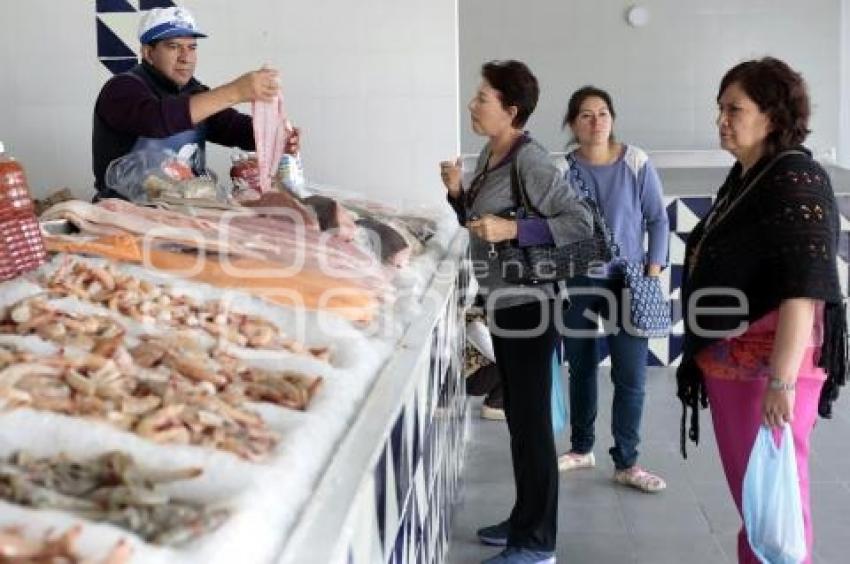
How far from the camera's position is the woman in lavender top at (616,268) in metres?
3.97

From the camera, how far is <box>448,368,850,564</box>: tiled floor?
342 centimetres

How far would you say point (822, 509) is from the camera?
3.70 metres

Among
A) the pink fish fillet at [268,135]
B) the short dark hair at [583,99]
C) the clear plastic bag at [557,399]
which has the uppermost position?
the short dark hair at [583,99]

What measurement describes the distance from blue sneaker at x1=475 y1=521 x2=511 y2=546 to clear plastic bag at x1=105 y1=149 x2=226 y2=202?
4.69ft

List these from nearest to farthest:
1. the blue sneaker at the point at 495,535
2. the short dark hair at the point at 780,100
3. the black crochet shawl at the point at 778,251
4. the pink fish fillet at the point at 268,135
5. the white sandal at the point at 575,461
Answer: the black crochet shawl at the point at 778,251 < the short dark hair at the point at 780,100 < the pink fish fillet at the point at 268,135 < the blue sneaker at the point at 495,535 < the white sandal at the point at 575,461

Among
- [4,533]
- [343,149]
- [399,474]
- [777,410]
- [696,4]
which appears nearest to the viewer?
[4,533]

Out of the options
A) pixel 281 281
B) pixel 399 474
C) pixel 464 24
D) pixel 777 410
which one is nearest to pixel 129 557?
pixel 399 474

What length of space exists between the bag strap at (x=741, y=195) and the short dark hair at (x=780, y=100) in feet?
0.12

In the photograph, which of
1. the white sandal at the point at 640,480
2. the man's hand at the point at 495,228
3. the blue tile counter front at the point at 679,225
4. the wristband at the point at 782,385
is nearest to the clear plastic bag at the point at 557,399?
the white sandal at the point at 640,480

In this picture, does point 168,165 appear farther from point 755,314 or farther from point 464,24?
point 464,24

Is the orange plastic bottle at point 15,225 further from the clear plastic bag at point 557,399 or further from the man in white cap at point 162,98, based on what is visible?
the clear plastic bag at point 557,399

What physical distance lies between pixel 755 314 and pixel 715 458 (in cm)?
183

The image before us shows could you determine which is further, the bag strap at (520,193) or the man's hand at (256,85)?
the bag strap at (520,193)

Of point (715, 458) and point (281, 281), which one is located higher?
point (281, 281)
